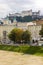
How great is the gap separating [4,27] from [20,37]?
41.6ft

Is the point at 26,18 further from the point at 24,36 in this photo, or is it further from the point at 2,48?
the point at 2,48

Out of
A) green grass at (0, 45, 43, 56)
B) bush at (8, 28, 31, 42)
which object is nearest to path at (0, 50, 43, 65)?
green grass at (0, 45, 43, 56)

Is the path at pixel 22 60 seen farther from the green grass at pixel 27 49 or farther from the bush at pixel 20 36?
the bush at pixel 20 36

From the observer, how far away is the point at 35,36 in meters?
46.1

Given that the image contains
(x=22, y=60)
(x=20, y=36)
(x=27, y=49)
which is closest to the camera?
(x=22, y=60)

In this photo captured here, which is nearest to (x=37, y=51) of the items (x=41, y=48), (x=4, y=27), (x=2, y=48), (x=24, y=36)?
(x=41, y=48)

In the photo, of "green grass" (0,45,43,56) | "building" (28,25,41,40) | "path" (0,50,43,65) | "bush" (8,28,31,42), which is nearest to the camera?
"path" (0,50,43,65)

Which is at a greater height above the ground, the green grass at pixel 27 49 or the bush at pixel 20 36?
the green grass at pixel 27 49

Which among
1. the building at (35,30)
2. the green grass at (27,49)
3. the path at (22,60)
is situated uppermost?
the path at (22,60)

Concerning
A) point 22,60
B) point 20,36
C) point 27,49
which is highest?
point 22,60

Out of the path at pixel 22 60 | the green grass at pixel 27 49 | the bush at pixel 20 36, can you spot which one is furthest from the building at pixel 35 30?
the path at pixel 22 60

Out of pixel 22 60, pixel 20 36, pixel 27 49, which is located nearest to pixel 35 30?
pixel 20 36

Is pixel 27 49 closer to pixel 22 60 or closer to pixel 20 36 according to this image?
pixel 22 60

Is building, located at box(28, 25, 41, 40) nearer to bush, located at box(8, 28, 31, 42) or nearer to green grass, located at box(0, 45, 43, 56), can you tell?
bush, located at box(8, 28, 31, 42)
